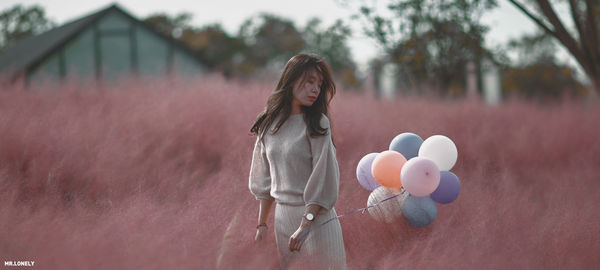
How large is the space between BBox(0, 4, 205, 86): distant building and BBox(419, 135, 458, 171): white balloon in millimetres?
11645

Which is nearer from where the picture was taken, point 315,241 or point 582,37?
point 315,241

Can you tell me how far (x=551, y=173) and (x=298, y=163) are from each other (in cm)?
423

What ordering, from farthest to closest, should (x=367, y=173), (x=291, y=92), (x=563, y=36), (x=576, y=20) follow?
1. (x=576, y=20)
2. (x=563, y=36)
3. (x=367, y=173)
4. (x=291, y=92)

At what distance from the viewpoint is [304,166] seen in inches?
82.4

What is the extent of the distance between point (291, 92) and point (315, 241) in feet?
2.16

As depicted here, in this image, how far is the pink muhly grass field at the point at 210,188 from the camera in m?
2.58

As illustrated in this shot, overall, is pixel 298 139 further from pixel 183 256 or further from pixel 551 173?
pixel 551 173

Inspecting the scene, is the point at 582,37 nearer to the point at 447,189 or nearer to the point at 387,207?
the point at 447,189

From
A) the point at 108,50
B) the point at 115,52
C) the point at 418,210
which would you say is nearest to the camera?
the point at 418,210

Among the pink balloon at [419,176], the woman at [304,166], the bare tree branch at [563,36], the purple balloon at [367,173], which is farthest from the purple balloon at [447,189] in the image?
the bare tree branch at [563,36]

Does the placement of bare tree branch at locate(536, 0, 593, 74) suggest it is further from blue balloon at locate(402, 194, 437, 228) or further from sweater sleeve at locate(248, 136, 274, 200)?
sweater sleeve at locate(248, 136, 274, 200)

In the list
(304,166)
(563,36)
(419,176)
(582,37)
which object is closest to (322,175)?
(304,166)

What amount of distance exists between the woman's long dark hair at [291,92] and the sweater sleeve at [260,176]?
10 centimetres

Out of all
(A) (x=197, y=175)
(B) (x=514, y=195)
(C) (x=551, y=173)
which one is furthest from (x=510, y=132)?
(A) (x=197, y=175)
